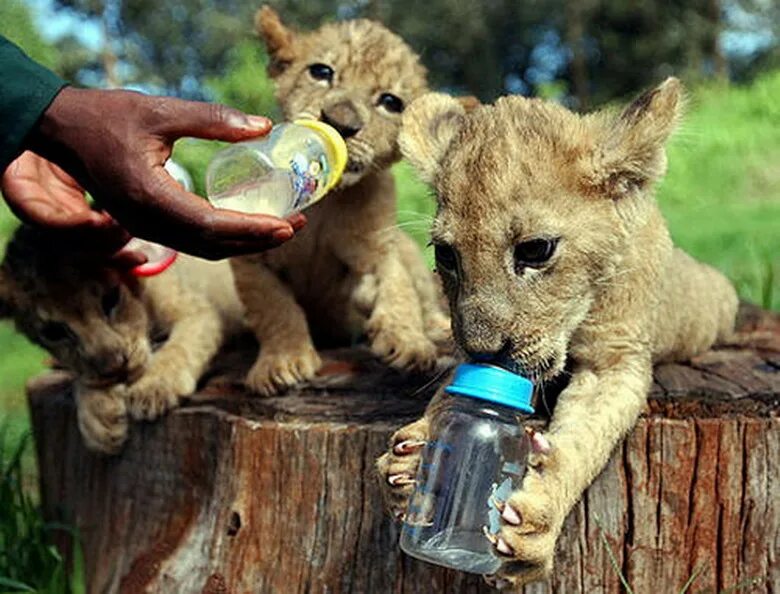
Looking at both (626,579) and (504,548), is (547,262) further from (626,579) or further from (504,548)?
(626,579)

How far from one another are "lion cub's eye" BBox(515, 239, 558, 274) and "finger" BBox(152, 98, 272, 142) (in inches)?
31.1

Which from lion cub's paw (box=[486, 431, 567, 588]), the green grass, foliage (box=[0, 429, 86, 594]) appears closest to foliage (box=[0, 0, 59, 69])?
the green grass

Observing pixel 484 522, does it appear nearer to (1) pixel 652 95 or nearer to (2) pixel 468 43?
(1) pixel 652 95

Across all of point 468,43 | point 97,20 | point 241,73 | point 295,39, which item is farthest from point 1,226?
point 468,43

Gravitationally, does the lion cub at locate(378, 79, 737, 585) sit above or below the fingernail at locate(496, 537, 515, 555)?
above

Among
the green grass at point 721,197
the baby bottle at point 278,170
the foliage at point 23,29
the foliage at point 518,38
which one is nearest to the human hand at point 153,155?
the baby bottle at point 278,170

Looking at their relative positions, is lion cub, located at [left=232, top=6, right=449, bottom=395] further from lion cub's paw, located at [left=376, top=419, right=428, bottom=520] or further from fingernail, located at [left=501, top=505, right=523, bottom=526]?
fingernail, located at [left=501, top=505, right=523, bottom=526]

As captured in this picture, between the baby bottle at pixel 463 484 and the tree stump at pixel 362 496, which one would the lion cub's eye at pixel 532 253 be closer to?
the baby bottle at pixel 463 484

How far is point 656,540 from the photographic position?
10.1 feet

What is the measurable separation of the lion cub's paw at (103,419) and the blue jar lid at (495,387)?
1887 mm

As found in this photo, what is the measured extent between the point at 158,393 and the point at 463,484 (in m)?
1.55

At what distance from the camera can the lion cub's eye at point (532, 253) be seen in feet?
9.10

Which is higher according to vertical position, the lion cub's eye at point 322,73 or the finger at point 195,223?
A: the lion cub's eye at point 322,73

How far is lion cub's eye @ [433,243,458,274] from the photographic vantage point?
2.86 metres
